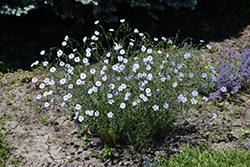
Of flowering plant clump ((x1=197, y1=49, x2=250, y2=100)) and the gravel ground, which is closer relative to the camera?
the gravel ground

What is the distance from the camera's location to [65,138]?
356 cm

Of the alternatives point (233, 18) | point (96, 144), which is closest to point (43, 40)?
point (96, 144)

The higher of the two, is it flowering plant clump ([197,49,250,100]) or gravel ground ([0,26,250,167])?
flowering plant clump ([197,49,250,100])

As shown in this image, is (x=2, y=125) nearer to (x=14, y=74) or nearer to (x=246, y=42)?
(x=14, y=74)

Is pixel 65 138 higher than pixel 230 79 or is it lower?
lower

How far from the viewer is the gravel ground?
10.7 ft

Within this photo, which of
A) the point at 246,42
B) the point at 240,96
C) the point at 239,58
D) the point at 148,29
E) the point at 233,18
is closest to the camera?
the point at 240,96

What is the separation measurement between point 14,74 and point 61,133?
1.87 m

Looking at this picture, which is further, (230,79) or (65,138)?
(230,79)

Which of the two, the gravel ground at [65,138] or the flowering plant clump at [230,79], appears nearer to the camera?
the gravel ground at [65,138]

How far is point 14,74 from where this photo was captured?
479 cm

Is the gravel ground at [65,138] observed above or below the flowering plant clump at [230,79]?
below

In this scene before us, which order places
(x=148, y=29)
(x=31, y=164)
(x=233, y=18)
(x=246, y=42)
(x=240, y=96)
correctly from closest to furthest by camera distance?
(x=31, y=164), (x=240, y=96), (x=246, y=42), (x=148, y=29), (x=233, y=18)

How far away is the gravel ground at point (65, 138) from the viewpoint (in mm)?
3271
